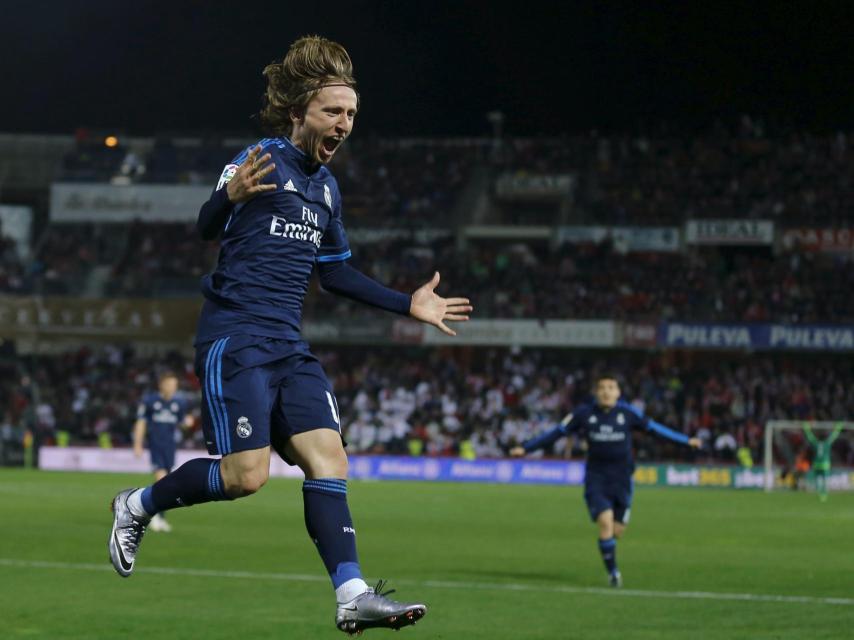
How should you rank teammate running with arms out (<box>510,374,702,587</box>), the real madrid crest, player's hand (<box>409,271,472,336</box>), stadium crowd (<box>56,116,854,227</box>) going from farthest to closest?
stadium crowd (<box>56,116,854,227</box>)
teammate running with arms out (<box>510,374,702,587</box>)
player's hand (<box>409,271,472,336</box>)
the real madrid crest

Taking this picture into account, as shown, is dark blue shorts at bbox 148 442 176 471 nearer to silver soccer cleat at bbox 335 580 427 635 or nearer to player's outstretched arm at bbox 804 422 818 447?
silver soccer cleat at bbox 335 580 427 635

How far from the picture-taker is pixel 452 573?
1489 centimetres

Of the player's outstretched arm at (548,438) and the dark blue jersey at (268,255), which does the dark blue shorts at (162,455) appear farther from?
the dark blue jersey at (268,255)

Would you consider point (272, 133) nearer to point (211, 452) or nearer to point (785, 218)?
point (211, 452)

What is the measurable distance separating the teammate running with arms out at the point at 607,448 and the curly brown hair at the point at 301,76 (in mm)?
8490

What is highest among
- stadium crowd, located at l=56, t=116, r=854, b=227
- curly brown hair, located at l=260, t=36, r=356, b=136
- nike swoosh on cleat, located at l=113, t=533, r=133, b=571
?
stadium crowd, located at l=56, t=116, r=854, b=227

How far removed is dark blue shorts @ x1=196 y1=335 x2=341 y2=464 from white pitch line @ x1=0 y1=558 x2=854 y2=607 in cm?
739

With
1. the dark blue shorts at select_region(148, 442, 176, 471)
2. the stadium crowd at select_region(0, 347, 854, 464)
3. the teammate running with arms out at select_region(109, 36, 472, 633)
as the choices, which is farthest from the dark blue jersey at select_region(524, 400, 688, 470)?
the stadium crowd at select_region(0, 347, 854, 464)

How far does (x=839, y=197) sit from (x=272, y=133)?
42113mm

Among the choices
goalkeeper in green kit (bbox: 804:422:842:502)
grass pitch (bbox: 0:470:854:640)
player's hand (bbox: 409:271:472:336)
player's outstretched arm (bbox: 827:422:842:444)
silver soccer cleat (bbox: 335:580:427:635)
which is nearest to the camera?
silver soccer cleat (bbox: 335:580:427:635)

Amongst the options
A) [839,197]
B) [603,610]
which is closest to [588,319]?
[839,197]

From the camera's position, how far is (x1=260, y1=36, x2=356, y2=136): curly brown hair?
6.24 meters

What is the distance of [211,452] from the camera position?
625cm

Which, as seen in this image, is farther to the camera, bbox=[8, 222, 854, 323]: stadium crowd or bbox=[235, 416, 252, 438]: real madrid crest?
bbox=[8, 222, 854, 323]: stadium crowd
